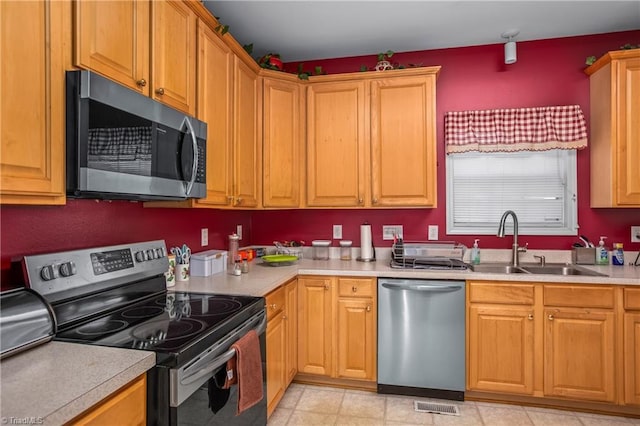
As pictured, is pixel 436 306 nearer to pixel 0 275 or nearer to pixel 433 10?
pixel 433 10

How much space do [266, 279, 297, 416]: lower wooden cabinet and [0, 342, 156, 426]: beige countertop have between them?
3.43 ft

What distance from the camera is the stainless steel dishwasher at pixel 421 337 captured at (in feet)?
7.93

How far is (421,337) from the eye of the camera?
2451 millimetres

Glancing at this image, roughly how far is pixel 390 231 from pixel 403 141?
0.79m

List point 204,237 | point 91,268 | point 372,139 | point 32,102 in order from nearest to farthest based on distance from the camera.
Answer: point 32,102 < point 91,268 < point 204,237 < point 372,139

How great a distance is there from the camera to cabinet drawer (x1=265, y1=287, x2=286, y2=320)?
209 cm

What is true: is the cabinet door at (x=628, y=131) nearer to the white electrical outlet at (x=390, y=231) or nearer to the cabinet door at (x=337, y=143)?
the white electrical outlet at (x=390, y=231)

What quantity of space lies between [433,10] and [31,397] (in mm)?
2848

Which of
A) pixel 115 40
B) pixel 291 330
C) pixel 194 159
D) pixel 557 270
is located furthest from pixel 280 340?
pixel 557 270

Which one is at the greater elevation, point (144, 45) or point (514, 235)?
point (144, 45)

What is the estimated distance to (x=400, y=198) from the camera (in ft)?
9.32

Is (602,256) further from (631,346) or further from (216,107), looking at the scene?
(216,107)

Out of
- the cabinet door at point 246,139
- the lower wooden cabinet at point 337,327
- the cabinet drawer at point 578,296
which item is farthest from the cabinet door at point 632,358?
the cabinet door at point 246,139

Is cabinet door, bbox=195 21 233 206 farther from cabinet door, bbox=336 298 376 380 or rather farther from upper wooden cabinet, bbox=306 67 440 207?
cabinet door, bbox=336 298 376 380
